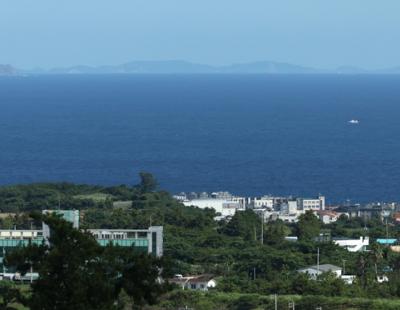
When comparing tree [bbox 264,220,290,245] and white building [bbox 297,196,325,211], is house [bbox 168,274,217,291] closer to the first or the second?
tree [bbox 264,220,290,245]

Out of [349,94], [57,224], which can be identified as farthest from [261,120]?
[57,224]

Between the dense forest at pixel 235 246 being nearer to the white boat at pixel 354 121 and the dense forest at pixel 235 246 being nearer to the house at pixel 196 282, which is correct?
the house at pixel 196 282

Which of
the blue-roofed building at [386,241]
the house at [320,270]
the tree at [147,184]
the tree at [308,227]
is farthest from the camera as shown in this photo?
the tree at [147,184]

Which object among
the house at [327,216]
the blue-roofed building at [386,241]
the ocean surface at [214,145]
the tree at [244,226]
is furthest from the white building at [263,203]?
the blue-roofed building at [386,241]

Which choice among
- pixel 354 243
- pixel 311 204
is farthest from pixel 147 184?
pixel 354 243

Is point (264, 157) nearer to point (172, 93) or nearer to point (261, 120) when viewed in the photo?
point (261, 120)

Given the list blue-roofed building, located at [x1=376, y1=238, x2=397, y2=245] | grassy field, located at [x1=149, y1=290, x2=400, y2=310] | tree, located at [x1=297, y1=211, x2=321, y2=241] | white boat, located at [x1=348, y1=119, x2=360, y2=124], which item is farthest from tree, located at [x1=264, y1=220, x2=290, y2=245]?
white boat, located at [x1=348, y1=119, x2=360, y2=124]

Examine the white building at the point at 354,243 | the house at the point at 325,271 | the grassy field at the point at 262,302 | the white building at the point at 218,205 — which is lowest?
the grassy field at the point at 262,302
